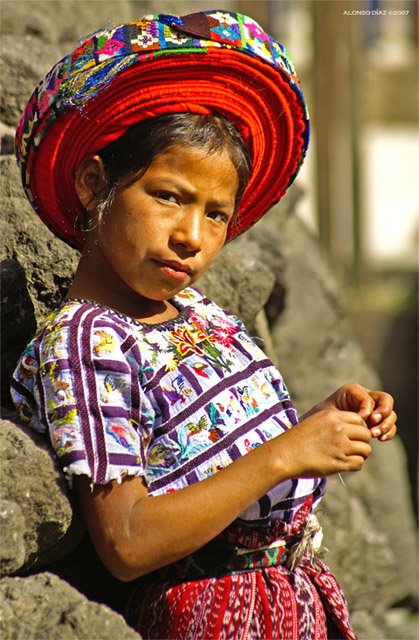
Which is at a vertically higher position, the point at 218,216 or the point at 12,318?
the point at 218,216

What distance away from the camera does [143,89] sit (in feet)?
5.63

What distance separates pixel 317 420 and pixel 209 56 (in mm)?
801

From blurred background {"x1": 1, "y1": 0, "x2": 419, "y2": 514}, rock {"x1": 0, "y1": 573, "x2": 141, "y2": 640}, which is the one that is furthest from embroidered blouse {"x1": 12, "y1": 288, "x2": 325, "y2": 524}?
blurred background {"x1": 1, "y1": 0, "x2": 419, "y2": 514}

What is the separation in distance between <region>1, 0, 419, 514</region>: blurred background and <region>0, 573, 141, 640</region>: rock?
21.8 feet

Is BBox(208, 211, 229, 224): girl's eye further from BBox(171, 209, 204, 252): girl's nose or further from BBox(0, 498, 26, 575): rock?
BBox(0, 498, 26, 575): rock

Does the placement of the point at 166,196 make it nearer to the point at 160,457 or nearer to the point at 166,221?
the point at 166,221

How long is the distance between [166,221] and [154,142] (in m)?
0.17

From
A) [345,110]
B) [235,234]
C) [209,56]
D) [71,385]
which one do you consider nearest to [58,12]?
[235,234]

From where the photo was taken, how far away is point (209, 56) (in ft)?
5.67

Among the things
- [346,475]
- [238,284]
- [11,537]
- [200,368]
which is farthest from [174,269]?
[346,475]

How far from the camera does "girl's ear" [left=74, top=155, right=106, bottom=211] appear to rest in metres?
1.81

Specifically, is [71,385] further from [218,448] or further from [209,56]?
[209,56]

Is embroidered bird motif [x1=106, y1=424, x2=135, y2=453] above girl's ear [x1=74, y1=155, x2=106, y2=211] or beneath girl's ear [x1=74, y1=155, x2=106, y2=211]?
beneath

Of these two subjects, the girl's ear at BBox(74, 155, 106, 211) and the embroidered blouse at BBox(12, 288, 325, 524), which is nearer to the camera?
the embroidered blouse at BBox(12, 288, 325, 524)
